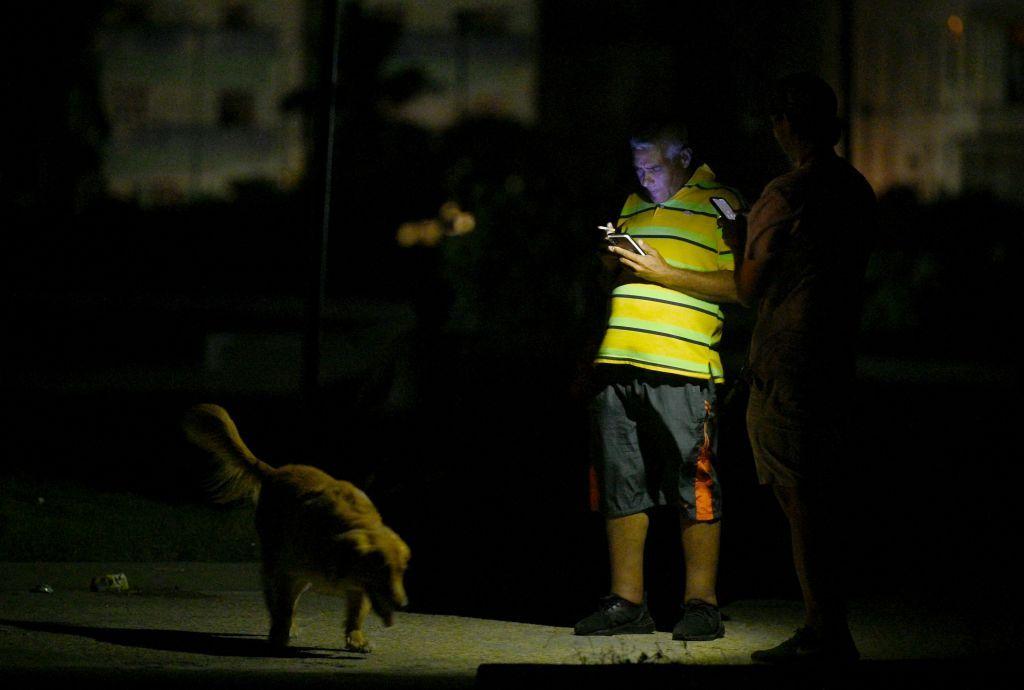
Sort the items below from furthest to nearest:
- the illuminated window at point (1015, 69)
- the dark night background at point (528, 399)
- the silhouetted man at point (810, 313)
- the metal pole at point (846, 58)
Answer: the illuminated window at point (1015, 69)
the metal pole at point (846, 58)
the dark night background at point (528, 399)
the silhouetted man at point (810, 313)

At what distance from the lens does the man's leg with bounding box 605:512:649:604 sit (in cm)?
677

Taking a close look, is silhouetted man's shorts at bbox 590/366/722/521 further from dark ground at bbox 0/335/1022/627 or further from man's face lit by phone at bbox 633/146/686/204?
dark ground at bbox 0/335/1022/627

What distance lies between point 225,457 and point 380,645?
0.94 meters

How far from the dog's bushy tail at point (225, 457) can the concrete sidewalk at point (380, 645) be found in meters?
0.59

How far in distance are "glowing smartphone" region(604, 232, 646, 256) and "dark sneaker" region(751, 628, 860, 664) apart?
1498 mm

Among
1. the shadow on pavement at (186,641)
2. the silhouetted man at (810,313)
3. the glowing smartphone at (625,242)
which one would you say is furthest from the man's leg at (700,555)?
the shadow on pavement at (186,641)

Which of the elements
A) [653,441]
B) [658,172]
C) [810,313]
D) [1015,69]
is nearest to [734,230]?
[810,313]

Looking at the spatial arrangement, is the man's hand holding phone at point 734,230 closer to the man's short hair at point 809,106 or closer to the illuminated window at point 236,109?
the man's short hair at point 809,106

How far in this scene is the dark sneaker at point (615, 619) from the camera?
268 inches

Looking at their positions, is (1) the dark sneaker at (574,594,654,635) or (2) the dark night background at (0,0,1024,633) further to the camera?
(2) the dark night background at (0,0,1024,633)

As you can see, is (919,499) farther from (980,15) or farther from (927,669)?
(980,15)

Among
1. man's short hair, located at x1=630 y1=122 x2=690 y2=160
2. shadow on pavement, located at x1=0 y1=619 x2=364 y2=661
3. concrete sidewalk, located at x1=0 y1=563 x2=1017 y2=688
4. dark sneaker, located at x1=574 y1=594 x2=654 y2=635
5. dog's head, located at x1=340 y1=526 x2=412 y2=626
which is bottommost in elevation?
shadow on pavement, located at x1=0 y1=619 x2=364 y2=661

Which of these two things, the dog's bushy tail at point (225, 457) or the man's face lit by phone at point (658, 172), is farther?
the dog's bushy tail at point (225, 457)

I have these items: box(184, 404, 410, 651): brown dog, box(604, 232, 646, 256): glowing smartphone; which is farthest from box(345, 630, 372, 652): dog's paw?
box(604, 232, 646, 256): glowing smartphone
